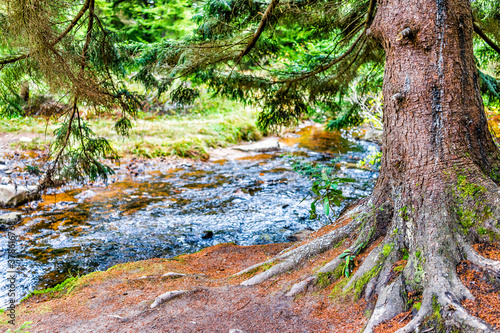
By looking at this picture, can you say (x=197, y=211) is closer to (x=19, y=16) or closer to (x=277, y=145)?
(x=19, y=16)

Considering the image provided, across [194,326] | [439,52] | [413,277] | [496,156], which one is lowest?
[194,326]

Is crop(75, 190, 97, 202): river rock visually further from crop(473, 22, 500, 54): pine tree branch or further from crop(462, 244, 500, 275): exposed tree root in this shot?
crop(473, 22, 500, 54): pine tree branch

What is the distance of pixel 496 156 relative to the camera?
2.27 m

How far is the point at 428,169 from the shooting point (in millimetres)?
2199

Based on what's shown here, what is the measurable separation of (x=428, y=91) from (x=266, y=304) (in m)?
2.02

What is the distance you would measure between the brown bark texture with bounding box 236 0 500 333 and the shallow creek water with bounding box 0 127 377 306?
189 centimetres

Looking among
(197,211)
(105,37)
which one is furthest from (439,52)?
(197,211)

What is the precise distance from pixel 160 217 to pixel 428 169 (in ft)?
16.8

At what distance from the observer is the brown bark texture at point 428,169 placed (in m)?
1.95

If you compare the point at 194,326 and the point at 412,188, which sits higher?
the point at 412,188

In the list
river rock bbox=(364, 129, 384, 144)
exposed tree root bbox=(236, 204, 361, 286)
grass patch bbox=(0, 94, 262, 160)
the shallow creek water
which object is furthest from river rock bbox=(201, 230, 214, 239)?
river rock bbox=(364, 129, 384, 144)

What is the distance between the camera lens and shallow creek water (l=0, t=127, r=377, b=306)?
4660mm

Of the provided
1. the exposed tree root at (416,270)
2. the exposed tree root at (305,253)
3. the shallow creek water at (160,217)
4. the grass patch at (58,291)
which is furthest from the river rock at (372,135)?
the grass patch at (58,291)

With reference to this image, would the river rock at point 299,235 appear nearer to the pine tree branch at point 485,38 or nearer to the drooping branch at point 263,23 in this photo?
the drooping branch at point 263,23
